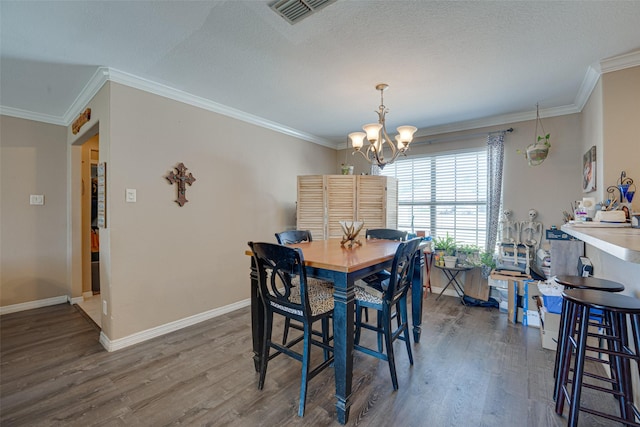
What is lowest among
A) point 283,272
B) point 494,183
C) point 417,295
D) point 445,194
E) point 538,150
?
point 417,295

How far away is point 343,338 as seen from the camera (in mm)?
1606

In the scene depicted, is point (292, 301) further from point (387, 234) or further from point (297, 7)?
point (297, 7)

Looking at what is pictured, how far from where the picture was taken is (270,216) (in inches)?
158

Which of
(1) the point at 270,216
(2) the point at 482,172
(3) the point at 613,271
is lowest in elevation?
(3) the point at 613,271

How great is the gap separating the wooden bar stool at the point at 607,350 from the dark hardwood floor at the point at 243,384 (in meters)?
0.24

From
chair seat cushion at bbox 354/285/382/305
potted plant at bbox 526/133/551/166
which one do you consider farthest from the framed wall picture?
chair seat cushion at bbox 354/285/382/305

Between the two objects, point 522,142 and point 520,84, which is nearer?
point 520,84

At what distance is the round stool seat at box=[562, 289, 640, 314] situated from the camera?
1.32 metres

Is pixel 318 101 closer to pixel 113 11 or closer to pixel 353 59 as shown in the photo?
pixel 353 59

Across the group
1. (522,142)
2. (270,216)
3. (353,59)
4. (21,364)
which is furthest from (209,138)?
(522,142)

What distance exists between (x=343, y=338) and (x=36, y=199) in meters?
4.31

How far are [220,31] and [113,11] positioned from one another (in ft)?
2.05

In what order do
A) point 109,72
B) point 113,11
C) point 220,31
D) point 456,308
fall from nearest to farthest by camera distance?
point 113,11 < point 220,31 < point 109,72 < point 456,308

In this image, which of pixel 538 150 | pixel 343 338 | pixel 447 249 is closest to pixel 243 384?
pixel 343 338
